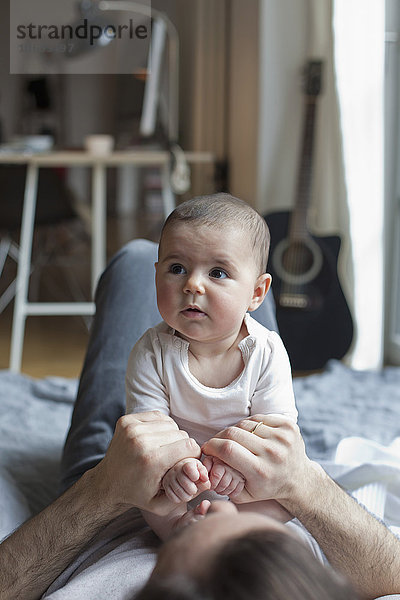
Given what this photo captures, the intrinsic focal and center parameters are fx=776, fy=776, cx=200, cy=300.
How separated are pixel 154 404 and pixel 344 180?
2.25m

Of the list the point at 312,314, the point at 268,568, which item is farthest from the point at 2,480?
the point at 312,314

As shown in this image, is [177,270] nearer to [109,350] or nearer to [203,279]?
[203,279]

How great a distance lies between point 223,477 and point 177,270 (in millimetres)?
276

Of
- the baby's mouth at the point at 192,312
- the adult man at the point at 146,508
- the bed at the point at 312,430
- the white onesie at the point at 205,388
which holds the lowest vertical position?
the bed at the point at 312,430

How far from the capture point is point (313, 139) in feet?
10.4

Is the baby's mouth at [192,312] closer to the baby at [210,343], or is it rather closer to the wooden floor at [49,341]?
the baby at [210,343]

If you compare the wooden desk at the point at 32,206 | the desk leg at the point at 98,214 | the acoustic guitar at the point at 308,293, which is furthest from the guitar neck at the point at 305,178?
the desk leg at the point at 98,214

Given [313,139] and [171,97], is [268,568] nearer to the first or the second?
[313,139]

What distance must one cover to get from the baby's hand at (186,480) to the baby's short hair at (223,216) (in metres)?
0.29

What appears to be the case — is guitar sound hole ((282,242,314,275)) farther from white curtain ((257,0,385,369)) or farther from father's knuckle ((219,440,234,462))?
father's knuckle ((219,440,234,462))

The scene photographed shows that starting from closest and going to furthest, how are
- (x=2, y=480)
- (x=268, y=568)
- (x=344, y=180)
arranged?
(x=268, y=568) < (x=2, y=480) < (x=344, y=180)

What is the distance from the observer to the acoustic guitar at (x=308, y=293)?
3.12 metres

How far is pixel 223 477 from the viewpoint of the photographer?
3.14 feet

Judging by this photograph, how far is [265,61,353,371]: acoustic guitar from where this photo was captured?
3119 mm
